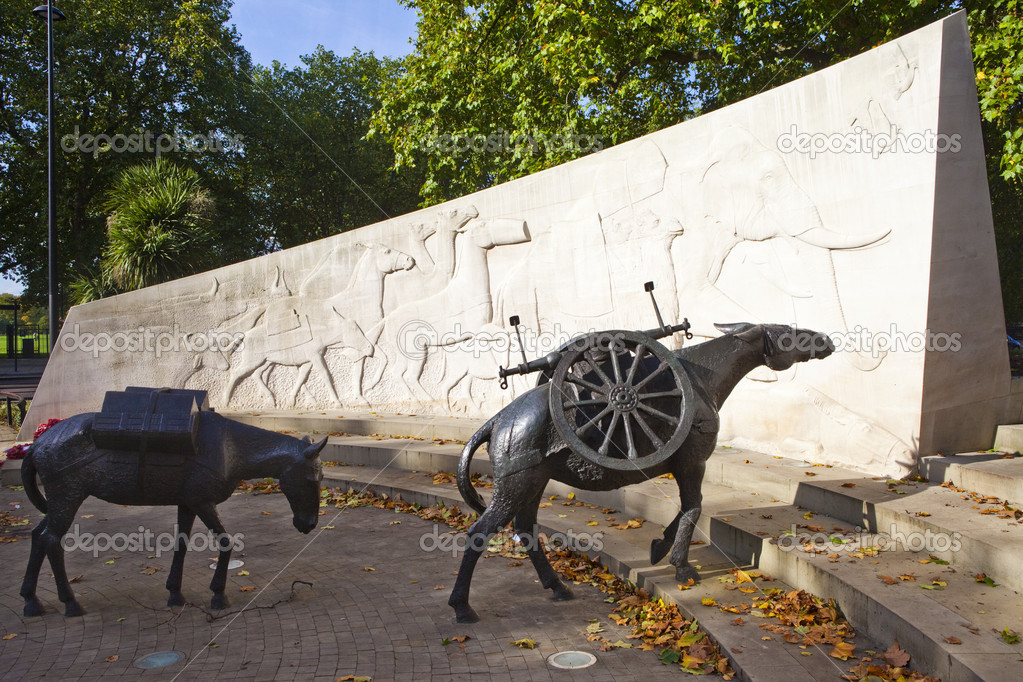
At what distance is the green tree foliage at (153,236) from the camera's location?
53.0ft

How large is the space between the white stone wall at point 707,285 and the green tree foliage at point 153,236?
2561 mm

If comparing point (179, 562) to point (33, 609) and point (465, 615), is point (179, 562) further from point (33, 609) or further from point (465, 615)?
point (465, 615)

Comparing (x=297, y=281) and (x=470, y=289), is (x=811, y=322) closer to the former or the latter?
(x=470, y=289)

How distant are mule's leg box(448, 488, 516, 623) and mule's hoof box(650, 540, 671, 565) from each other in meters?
1.19

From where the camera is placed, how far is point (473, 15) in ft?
63.3

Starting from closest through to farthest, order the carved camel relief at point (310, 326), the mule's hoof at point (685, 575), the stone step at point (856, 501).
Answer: the stone step at point (856, 501)
the mule's hoof at point (685, 575)
the carved camel relief at point (310, 326)

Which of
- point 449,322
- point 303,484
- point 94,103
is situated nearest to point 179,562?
point 303,484

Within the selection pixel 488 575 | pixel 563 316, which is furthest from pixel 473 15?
pixel 488 575

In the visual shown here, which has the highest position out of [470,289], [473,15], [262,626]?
[473,15]

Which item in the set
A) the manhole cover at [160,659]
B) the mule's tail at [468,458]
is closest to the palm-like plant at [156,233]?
the manhole cover at [160,659]

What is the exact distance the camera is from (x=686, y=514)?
5277 mm

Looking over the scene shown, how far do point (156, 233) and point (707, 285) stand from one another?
1221 centimetres

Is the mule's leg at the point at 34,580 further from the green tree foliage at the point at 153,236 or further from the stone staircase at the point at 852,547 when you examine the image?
the green tree foliage at the point at 153,236

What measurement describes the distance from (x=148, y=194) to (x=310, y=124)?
15.9 m
